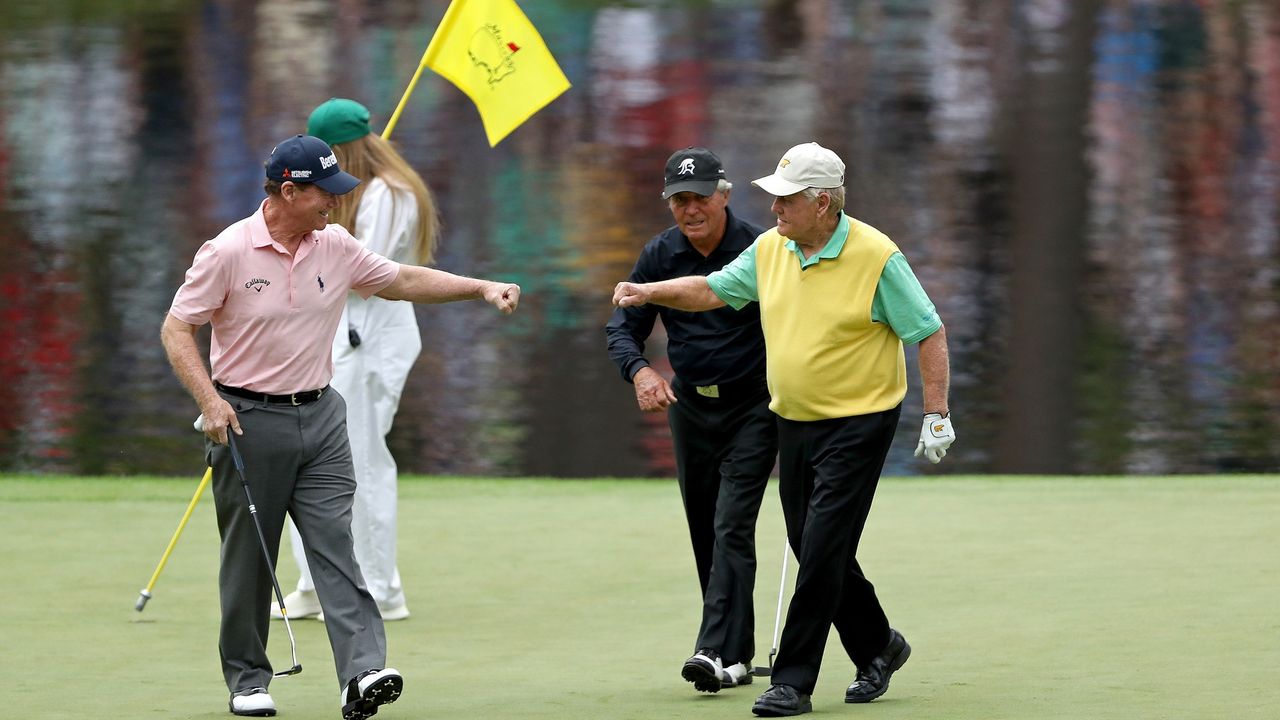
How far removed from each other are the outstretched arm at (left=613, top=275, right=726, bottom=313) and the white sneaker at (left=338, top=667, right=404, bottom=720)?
138 centimetres

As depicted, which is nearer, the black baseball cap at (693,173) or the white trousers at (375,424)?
the black baseball cap at (693,173)

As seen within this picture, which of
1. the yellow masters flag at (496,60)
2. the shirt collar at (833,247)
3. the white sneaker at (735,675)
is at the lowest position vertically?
the white sneaker at (735,675)

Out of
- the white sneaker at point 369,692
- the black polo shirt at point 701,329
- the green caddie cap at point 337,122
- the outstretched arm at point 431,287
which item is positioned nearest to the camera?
the white sneaker at point 369,692

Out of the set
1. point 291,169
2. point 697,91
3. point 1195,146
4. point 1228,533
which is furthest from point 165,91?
point 291,169

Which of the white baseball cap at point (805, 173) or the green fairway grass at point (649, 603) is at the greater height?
the white baseball cap at point (805, 173)

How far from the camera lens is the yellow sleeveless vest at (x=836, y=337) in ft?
19.0

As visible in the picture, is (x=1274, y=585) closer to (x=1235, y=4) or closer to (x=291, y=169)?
Answer: (x=291, y=169)

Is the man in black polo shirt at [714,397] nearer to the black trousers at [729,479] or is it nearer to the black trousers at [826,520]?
the black trousers at [729,479]

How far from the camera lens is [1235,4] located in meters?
16.0

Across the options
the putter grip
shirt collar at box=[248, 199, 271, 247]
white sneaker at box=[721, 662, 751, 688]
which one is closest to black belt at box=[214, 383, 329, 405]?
the putter grip

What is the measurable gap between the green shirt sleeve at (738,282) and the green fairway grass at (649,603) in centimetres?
123

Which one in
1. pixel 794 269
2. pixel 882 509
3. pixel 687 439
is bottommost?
pixel 882 509

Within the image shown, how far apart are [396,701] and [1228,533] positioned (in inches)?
189

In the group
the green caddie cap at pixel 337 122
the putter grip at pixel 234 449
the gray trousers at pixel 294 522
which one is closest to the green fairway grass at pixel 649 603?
the gray trousers at pixel 294 522
